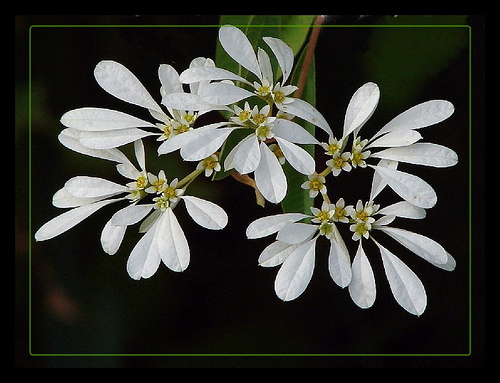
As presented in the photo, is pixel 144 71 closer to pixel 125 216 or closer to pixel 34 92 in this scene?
pixel 34 92

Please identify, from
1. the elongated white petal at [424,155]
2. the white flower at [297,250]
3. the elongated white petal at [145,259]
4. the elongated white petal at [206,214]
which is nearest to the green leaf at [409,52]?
the elongated white petal at [424,155]

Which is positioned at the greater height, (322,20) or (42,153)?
(322,20)

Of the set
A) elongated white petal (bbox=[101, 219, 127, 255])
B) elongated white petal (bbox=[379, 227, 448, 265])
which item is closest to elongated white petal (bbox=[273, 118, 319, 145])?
elongated white petal (bbox=[379, 227, 448, 265])

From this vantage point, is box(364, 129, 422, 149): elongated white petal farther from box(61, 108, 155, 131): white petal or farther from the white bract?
box(61, 108, 155, 131): white petal

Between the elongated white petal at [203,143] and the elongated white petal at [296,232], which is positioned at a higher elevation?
the elongated white petal at [203,143]

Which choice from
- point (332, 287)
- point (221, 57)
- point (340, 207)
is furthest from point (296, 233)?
point (221, 57)

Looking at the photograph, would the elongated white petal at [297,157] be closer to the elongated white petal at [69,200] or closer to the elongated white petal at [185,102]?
the elongated white petal at [185,102]

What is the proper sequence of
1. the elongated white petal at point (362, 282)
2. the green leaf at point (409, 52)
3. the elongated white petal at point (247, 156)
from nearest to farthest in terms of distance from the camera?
1. the elongated white petal at point (247, 156)
2. the elongated white petal at point (362, 282)
3. the green leaf at point (409, 52)

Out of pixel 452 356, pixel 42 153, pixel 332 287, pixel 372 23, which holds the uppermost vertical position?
pixel 372 23
